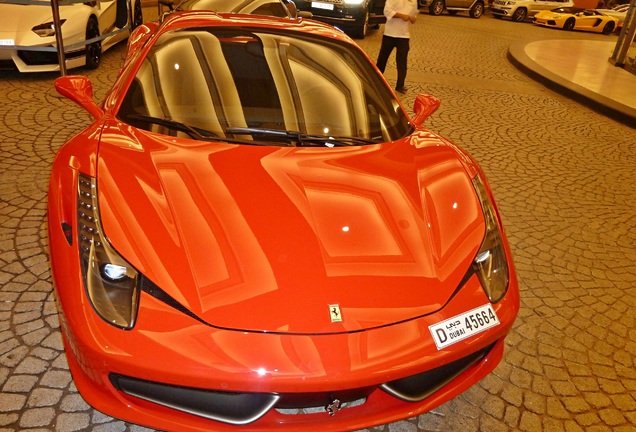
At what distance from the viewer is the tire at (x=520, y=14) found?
1916 centimetres

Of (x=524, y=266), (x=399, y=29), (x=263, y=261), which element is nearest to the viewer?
(x=263, y=261)

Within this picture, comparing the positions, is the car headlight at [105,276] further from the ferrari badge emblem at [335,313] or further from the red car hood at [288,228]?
the ferrari badge emblem at [335,313]

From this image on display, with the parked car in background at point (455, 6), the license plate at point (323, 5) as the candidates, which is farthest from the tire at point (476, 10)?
the license plate at point (323, 5)

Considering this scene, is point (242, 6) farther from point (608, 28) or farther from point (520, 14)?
point (608, 28)

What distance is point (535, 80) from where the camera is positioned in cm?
909

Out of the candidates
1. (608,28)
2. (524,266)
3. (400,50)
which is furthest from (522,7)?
(524,266)

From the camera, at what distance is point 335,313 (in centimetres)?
159

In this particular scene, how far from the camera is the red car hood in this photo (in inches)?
63.1

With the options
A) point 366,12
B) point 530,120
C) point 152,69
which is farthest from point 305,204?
point 366,12

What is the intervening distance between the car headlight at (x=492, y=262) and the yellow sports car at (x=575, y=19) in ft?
60.7

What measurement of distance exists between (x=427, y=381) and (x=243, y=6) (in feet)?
20.9

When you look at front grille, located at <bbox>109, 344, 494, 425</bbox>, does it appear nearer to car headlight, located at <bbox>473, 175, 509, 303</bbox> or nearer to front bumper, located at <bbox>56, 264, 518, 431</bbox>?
front bumper, located at <bbox>56, 264, 518, 431</bbox>

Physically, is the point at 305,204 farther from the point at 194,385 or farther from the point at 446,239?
the point at 194,385

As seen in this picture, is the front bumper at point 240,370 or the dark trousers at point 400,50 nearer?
the front bumper at point 240,370
